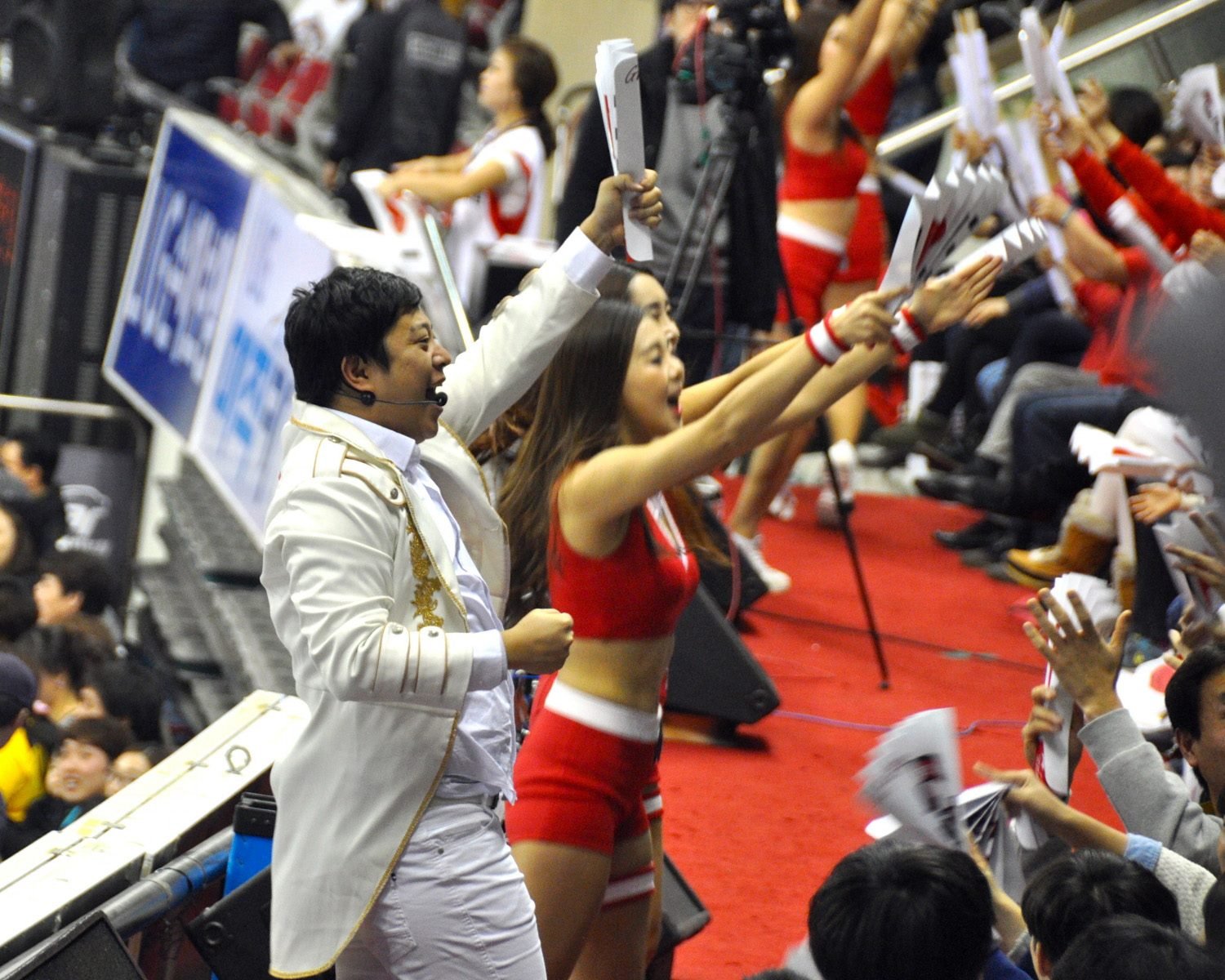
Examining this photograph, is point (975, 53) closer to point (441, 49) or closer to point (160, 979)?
point (441, 49)

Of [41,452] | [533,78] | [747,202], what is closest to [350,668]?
[747,202]

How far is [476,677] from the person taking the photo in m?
2.13

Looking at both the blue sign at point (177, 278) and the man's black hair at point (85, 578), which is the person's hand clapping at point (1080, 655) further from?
the man's black hair at point (85, 578)

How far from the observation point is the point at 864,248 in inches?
247

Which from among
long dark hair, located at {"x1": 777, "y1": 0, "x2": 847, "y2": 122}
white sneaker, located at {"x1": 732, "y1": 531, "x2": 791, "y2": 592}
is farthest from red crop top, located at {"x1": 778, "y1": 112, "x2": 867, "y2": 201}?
white sneaker, located at {"x1": 732, "y1": 531, "x2": 791, "y2": 592}

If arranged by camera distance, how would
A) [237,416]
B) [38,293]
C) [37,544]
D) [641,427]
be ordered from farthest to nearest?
1. [38,293]
2. [37,544]
3. [237,416]
4. [641,427]

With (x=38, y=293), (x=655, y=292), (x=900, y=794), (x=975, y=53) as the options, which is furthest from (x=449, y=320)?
(x=38, y=293)

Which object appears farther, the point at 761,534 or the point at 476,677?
the point at 761,534

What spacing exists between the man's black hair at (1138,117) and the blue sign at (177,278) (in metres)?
3.06

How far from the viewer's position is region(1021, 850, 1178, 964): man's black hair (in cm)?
208

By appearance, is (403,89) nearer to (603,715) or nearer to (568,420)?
(568,420)

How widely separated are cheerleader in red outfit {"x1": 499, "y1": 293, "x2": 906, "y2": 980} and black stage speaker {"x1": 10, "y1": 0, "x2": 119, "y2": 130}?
557cm

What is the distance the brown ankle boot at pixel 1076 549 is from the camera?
5578 mm

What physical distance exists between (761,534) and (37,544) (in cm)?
290
